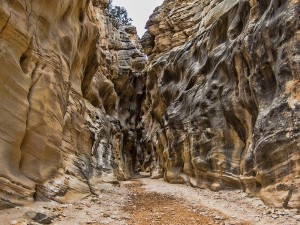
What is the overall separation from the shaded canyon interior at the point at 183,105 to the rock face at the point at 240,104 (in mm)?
59

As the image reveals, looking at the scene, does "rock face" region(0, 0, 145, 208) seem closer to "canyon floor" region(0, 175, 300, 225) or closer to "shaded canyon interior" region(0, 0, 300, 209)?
"shaded canyon interior" region(0, 0, 300, 209)

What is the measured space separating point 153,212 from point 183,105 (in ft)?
46.3

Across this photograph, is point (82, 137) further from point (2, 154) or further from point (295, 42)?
point (295, 42)

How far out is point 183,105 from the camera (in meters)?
24.8

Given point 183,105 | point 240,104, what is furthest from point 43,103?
point 183,105

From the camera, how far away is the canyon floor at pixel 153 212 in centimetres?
892

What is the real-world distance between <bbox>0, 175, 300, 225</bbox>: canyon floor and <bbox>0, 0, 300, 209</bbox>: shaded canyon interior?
54 cm

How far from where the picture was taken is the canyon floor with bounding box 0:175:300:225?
29.3ft

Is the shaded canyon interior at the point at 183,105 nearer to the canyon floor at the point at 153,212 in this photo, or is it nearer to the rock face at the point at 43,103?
the rock face at the point at 43,103

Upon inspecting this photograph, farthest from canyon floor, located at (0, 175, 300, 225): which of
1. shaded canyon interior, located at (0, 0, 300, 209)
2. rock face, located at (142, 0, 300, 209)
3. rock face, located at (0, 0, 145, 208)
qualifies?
rock face, located at (142, 0, 300, 209)

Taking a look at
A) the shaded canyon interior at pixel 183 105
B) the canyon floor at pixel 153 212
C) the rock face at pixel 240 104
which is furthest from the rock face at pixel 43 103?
the rock face at pixel 240 104

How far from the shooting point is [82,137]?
17578mm

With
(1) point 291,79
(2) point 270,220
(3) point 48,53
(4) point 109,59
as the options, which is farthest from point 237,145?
(4) point 109,59

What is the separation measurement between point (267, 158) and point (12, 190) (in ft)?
32.1
